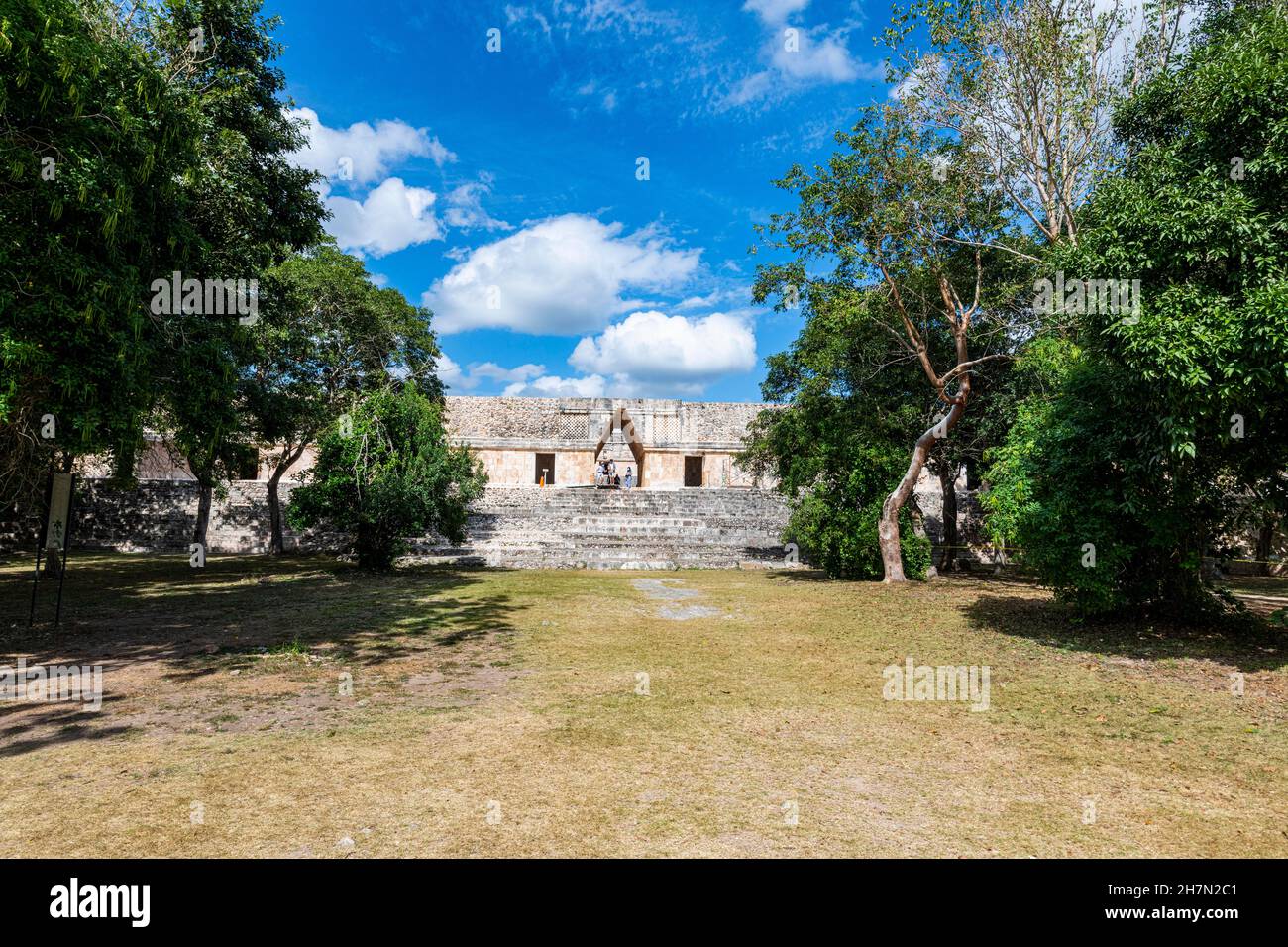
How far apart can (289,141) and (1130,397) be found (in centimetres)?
1414

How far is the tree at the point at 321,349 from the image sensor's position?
13.7 meters

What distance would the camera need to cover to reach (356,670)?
20.2ft

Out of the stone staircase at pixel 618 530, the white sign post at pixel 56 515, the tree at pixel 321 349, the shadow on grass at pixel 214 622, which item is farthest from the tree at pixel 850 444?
the white sign post at pixel 56 515

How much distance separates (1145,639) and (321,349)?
19443 millimetres

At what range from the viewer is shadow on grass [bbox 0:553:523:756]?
5941 millimetres

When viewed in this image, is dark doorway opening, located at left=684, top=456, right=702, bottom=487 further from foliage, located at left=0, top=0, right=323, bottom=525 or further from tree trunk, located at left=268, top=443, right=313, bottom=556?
foliage, located at left=0, top=0, right=323, bottom=525

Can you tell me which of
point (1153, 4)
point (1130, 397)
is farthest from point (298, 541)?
point (1153, 4)

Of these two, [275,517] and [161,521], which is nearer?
[275,517]

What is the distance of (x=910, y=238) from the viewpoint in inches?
485

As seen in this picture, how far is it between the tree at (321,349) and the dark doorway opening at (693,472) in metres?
18.1

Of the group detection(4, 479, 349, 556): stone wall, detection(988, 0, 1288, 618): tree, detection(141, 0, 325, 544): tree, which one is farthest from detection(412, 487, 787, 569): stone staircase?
detection(988, 0, 1288, 618): tree

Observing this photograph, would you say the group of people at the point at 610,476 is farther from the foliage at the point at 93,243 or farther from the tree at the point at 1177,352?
the tree at the point at 1177,352

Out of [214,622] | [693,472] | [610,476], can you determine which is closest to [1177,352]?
[214,622]

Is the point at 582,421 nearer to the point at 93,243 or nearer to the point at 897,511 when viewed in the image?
the point at 897,511
